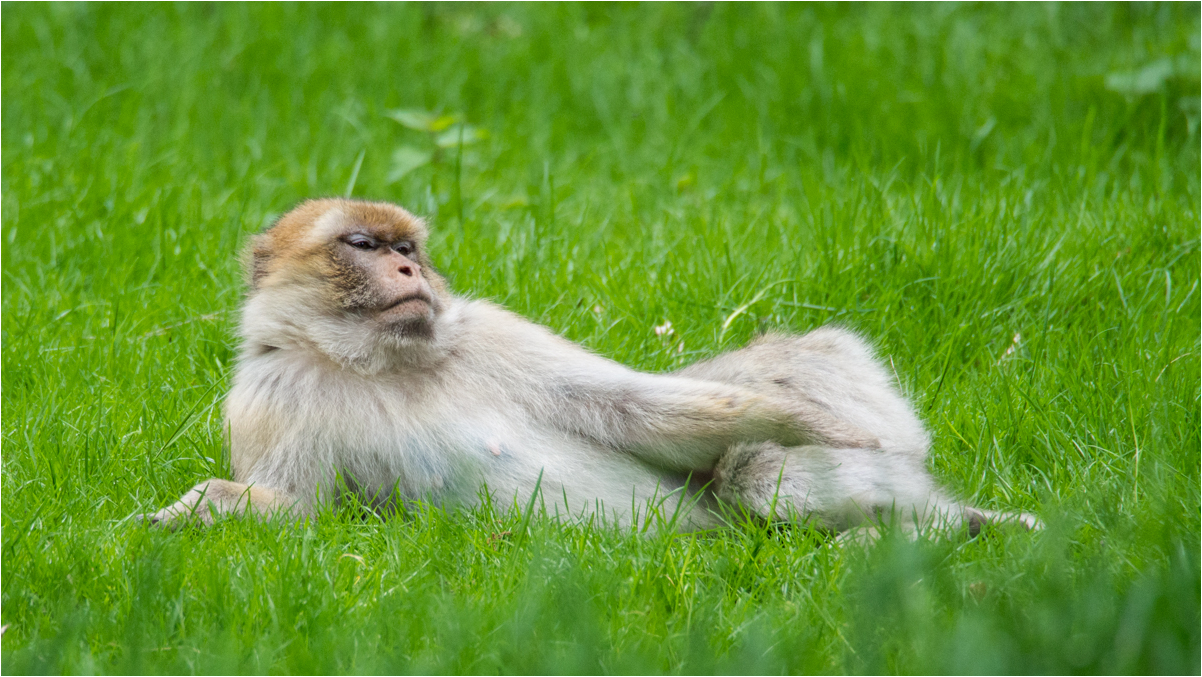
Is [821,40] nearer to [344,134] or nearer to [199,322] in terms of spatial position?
[344,134]

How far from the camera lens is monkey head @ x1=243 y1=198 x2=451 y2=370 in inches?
150

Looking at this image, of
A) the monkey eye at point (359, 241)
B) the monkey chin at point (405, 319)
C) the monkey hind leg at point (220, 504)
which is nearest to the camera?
the monkey hind leg at point (220, 504)

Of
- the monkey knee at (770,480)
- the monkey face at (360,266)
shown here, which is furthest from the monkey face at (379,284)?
the monkey knee at (770,480)

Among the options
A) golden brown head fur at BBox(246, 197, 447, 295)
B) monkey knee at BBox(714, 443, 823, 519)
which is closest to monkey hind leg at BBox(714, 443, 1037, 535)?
monkey knee at BBox(714, 443, 823, 519)

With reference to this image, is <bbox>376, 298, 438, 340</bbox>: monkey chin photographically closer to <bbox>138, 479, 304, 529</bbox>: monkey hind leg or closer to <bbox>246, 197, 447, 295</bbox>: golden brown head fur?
<bbox>246, 197, 447, 295</bbox>: golden brown head fur

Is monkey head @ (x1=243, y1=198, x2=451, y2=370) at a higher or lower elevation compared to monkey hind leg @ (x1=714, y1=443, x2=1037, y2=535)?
higher

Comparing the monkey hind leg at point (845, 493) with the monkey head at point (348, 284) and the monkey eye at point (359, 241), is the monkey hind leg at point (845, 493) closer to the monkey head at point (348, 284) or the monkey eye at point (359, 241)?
the monkey head at point (348, 284)

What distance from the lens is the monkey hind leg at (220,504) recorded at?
350cm

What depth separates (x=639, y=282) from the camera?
5.52m

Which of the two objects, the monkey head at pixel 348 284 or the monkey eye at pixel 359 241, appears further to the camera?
the monkey eye at pixel 359 241

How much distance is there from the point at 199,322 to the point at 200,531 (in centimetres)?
194

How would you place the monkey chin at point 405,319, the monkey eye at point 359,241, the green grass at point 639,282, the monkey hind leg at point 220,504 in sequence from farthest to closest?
the monkey eye at point 359,241 < the monkey chin at point 405,319 < the monkey hind leg at point 220,504 < the green grass at point 639,282

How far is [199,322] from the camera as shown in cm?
523

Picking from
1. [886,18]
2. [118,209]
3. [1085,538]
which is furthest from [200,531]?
[886,18]
